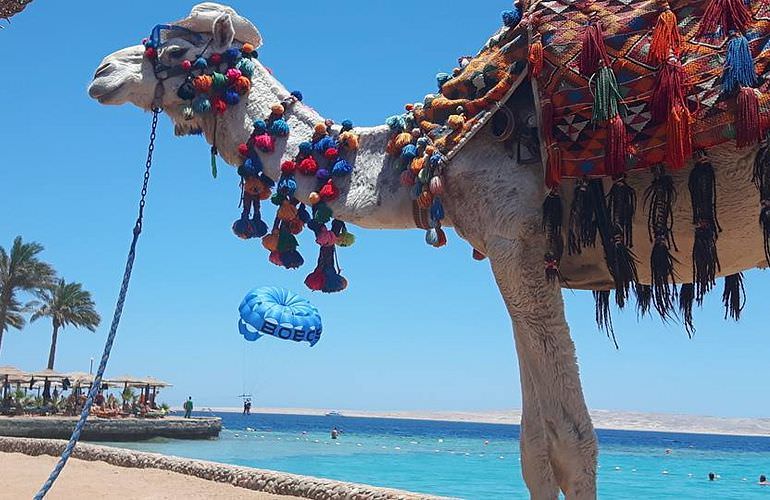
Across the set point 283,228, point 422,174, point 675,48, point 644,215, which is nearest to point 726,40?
point 675,48

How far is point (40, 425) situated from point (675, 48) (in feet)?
105

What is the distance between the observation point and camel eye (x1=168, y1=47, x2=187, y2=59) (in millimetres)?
4754

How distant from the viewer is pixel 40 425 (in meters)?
31.0

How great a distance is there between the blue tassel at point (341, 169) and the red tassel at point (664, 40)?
1.62 m

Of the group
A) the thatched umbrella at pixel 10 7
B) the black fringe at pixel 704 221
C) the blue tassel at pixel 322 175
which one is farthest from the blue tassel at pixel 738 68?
the thatched umbrella at pixel 10 7

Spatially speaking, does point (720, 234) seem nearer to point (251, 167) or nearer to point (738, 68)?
point (738, 68)

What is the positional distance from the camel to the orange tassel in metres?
0.18

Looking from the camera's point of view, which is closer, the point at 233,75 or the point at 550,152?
the point at 550,152

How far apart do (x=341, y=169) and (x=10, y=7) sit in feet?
11.7

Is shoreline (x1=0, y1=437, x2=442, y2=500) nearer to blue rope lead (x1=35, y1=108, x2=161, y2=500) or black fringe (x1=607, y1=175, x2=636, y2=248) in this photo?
blue rope lead (x1=35, y1=108, x2=161, y2=500)

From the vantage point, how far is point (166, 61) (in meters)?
4.77

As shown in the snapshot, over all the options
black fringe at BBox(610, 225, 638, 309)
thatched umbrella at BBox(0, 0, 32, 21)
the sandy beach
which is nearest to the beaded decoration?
black fringe at BBox(610, 225, 638, 309)

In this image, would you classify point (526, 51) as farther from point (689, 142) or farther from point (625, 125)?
point (689, 142)

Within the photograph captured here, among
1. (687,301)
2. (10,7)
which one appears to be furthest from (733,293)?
(10,7)
